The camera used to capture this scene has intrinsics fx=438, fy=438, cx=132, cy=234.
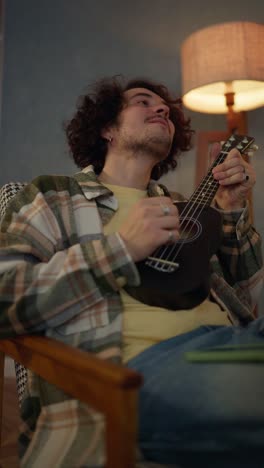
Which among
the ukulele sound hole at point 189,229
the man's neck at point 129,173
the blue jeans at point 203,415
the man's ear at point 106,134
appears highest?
the man's ear at point 106,134

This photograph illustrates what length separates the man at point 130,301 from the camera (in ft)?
2.06

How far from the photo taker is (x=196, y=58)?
1599 mm

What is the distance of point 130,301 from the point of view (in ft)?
3.09

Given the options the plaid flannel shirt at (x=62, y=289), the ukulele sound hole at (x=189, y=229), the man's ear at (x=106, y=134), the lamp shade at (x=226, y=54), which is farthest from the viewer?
the lamp shade at (x=226, y=54)

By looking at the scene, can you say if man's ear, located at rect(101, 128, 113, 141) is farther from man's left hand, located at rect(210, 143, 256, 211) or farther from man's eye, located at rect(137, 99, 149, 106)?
man's left hand, located at rect(210, 143, 256, 211)

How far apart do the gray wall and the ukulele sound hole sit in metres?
1.09

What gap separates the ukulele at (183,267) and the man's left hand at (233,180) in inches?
5.0

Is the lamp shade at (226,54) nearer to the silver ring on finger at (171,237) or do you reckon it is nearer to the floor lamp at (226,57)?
the floor lamp at (226,57)

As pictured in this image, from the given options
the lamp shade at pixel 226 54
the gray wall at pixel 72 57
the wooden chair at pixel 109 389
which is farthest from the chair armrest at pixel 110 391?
the gray wall at pixel 72 57

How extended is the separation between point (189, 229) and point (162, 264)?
17cm

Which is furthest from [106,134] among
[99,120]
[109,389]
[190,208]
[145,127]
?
[109,389]

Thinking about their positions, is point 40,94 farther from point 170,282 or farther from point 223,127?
point 170,282

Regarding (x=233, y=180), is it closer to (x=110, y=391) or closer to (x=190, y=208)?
(x=190, y=208)

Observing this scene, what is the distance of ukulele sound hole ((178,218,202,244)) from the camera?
998 millimetres
